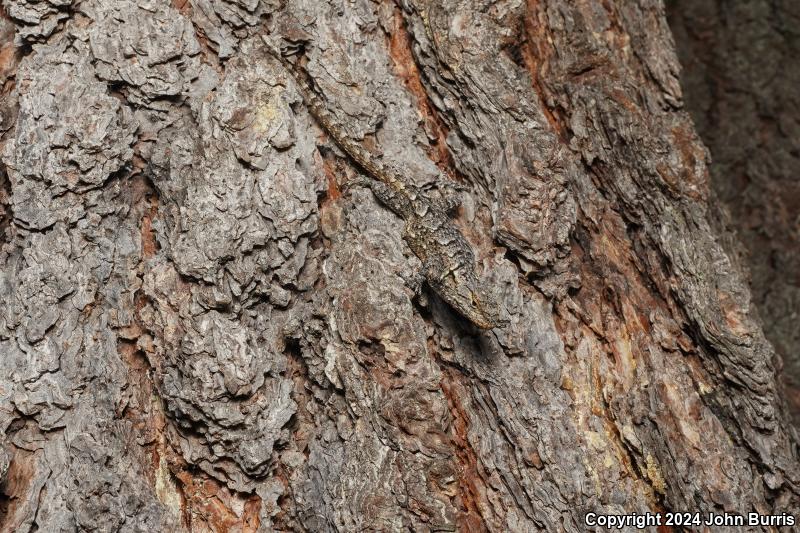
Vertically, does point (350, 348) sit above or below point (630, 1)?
below

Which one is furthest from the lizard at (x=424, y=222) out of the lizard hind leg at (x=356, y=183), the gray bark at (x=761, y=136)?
the gray bark at (x=761, y=136)

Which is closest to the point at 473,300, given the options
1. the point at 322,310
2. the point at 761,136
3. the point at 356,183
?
the point at 322,310

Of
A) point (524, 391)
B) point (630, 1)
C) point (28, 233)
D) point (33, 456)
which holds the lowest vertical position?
point (33, 456)

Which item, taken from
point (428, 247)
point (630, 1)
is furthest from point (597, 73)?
point (428, 247)

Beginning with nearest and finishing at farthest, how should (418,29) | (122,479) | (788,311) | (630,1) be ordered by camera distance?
(122,479) < (418,29) < (630,1) < (788,311)

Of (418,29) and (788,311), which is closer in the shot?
(418,29)

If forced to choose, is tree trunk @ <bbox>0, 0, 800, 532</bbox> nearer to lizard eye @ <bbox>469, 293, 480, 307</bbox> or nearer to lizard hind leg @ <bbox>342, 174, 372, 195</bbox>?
lizard hind leg @ <bbox>342, 174, 372, 195</bbox>

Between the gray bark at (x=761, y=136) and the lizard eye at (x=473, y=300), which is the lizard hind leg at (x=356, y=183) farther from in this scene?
the gray bark at (x=761, y=136)

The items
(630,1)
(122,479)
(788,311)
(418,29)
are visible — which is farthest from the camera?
(788,311)

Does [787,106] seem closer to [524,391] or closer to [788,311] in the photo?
[788,311]
